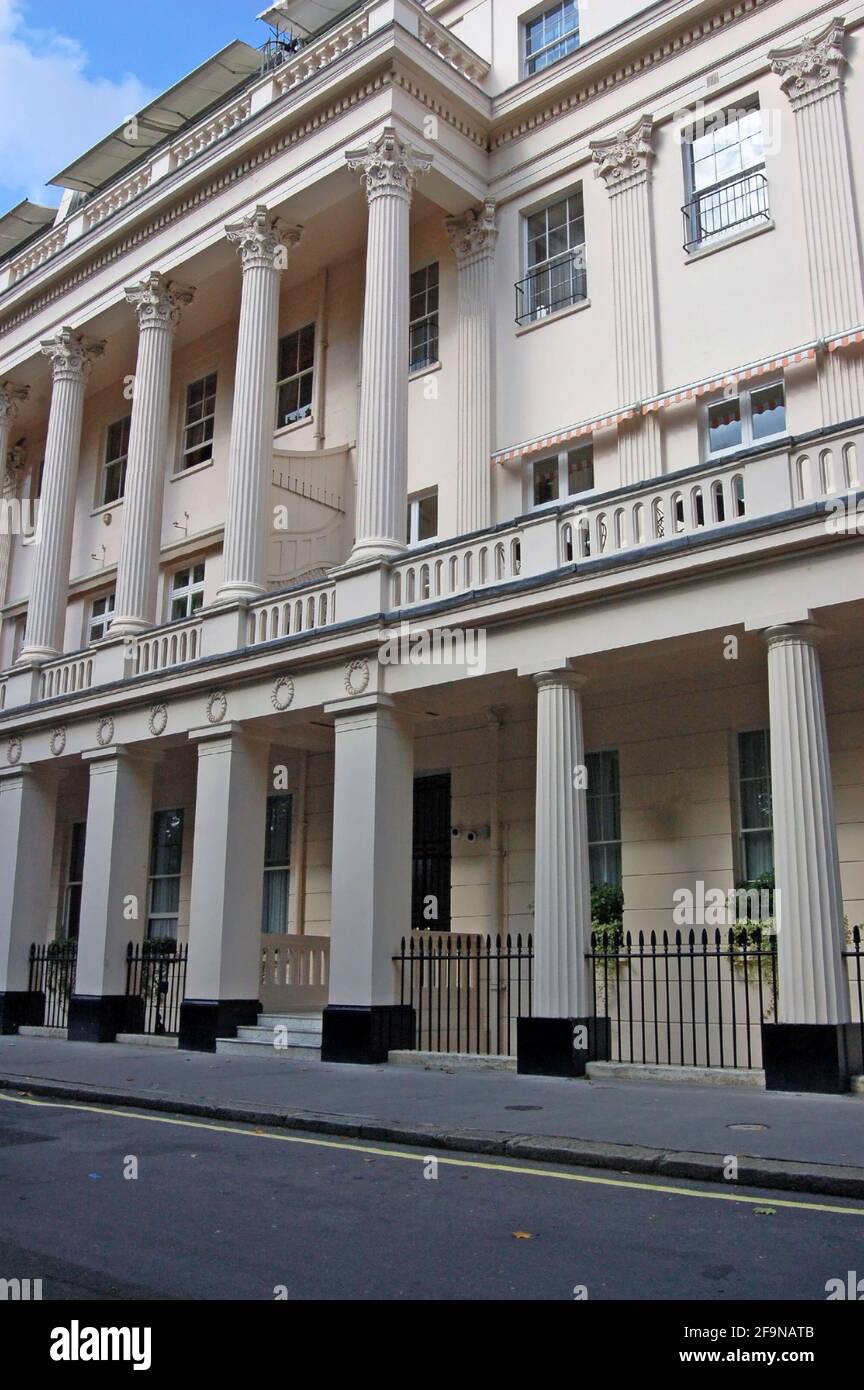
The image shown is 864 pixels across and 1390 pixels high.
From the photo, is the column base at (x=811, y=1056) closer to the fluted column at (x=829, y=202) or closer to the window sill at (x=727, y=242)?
the fluted column at (x=829, y=202)

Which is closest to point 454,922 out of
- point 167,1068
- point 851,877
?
point 167,1068

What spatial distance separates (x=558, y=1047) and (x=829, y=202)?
34.8 feet

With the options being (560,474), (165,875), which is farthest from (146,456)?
(165,875)

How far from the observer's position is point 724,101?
16.2m

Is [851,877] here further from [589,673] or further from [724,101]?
[724,101]

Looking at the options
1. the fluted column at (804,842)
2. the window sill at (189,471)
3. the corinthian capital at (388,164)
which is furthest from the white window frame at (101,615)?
the fluted column at (804,842)

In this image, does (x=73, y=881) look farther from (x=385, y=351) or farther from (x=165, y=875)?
(x=385, y=351)

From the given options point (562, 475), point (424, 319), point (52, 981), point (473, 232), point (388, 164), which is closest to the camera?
point (388, 164)

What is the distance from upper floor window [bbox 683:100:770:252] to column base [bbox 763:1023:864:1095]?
10350mm

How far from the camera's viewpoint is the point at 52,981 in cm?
2042

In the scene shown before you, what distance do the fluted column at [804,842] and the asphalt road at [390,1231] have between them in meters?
3.96

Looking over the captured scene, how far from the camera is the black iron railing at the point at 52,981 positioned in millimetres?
20281

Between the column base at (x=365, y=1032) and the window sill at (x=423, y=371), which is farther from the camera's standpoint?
the window sill at (x=423, y=371)
